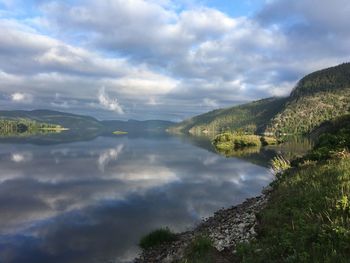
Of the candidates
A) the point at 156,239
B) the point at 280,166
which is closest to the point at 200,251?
the point at 156,239

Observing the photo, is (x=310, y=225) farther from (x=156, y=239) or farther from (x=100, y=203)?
(x=100, y=203)

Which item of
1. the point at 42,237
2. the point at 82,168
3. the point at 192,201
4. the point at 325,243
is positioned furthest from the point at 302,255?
the point at 82,168

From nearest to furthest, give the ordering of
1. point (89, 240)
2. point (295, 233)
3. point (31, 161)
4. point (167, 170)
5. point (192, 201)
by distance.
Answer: point (295, 233), point (89, 240), point (192, 201), point (167, 170), point (31, 161)

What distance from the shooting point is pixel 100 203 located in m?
57.2

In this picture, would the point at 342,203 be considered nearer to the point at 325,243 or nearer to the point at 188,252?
the point at 325,243

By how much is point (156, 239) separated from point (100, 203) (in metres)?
24.0

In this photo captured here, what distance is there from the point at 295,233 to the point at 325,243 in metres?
2.60

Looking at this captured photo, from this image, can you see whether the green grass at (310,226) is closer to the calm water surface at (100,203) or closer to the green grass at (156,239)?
the green grass at (156,239)

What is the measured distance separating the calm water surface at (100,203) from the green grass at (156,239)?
1140 millimetres

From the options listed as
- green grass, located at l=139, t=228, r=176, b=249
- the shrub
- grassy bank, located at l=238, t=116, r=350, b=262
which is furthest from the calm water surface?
grassy bank, located at l=238, t=116, r=350, b=262

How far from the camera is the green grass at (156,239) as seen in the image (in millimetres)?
35094

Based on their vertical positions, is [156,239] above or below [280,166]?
below

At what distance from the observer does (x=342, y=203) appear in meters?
18.0

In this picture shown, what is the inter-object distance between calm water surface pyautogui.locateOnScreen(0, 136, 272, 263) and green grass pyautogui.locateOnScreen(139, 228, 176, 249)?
1140 mm
